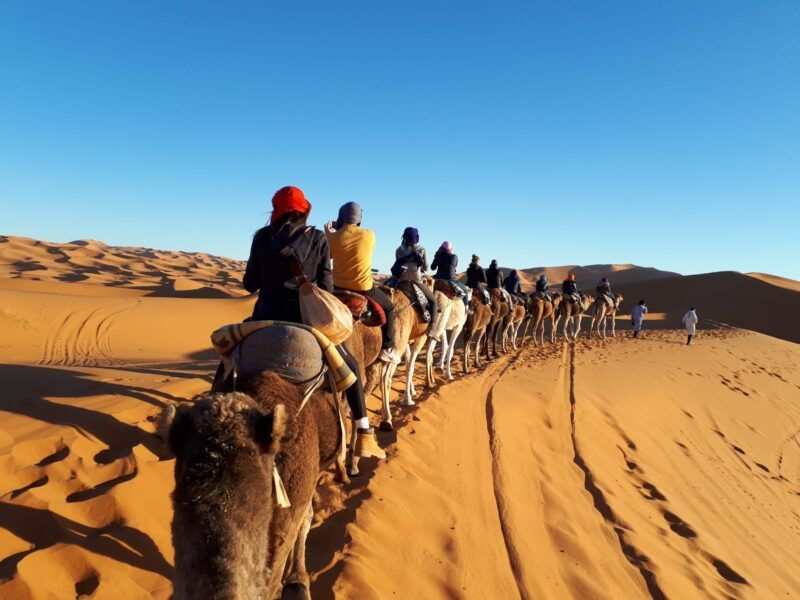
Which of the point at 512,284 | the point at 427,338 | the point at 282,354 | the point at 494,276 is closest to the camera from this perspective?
the point at 282,354

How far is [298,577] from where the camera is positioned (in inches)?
125

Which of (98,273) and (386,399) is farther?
(98,273)

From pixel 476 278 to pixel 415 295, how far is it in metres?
6.04

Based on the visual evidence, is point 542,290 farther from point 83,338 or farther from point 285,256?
point 83,338

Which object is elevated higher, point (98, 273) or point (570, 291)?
point (570, 291)

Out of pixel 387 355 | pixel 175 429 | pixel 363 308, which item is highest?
pixel 363 308

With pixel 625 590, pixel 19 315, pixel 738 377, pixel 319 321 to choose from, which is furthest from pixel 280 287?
pixel 738 377

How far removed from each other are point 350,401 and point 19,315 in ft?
59.1

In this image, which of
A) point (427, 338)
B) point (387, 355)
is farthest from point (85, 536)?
point (427, 338)

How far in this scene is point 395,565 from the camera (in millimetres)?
3918

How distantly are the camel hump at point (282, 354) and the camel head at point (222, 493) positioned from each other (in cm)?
86

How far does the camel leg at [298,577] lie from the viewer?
3.04m

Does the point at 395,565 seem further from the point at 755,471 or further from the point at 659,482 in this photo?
the point at 755,471

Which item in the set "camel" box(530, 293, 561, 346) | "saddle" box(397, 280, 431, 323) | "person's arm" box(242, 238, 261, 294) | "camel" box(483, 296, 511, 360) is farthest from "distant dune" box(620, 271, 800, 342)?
"person's arm" box(242, 238, 261, 294)
